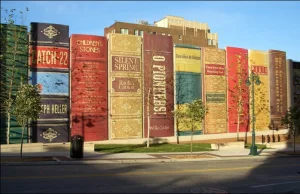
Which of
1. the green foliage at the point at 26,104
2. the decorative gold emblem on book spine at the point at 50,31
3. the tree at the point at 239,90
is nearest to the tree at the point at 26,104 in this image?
the green foliage at the point at 26,104

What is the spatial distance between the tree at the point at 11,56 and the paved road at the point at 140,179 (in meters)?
12.7

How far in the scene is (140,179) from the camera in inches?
540

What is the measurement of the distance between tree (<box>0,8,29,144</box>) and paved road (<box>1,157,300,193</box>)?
12735 millimetres

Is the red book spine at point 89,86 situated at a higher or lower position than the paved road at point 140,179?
higher

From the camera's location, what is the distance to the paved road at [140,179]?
11.7 metres

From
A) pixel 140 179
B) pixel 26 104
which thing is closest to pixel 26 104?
pixel 26 104

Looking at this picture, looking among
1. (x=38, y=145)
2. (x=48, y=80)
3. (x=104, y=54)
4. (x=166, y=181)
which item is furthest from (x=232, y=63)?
(x=166, y=181)

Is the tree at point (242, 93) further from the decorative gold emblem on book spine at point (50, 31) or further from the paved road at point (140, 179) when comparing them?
the paved road at point (140, 179)

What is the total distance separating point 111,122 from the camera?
31797 mm

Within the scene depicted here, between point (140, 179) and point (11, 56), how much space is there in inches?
759

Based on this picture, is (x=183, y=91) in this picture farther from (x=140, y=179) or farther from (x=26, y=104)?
(x=140, y=179)

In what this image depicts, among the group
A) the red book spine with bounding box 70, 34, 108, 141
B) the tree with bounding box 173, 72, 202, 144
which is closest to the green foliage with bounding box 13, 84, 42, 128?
the red book spine with bounding box 70, 34, 108, 141

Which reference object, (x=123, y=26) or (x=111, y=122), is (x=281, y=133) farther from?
(x=123, y=26)

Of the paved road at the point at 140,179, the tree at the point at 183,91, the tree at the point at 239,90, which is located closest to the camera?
the paved road at the point at 140,179
